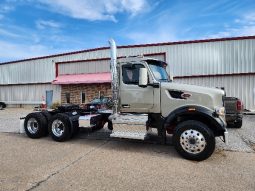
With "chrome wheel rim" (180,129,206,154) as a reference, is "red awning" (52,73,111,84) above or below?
above

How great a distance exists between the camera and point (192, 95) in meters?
7.09

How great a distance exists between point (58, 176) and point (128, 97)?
3.33m

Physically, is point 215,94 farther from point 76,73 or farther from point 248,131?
point 76,73

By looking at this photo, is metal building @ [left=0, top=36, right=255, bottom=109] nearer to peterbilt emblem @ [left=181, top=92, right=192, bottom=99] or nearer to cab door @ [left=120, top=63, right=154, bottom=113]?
cab door @ [left=120, top=63, right=154, bottom=113]

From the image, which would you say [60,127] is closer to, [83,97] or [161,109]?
[161,109]

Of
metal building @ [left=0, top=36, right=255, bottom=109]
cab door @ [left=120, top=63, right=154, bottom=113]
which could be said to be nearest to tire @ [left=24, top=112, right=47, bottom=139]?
cab door @ [left=120, top=63, right=154, bottom=113]

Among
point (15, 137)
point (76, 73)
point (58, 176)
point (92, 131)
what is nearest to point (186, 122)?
point (58, 176)

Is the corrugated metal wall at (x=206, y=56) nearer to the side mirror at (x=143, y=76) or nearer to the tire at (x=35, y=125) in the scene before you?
the tire at (x=35, y=125)

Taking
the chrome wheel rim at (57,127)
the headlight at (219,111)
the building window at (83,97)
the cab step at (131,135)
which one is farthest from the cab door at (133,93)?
the building window at (83,97)

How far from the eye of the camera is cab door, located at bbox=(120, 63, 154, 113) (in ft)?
24.9

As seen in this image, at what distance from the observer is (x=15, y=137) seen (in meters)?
9.98

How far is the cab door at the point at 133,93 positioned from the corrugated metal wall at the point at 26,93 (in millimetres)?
21011

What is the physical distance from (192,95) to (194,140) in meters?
1.27

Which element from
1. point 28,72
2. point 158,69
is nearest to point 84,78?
point 28,72
